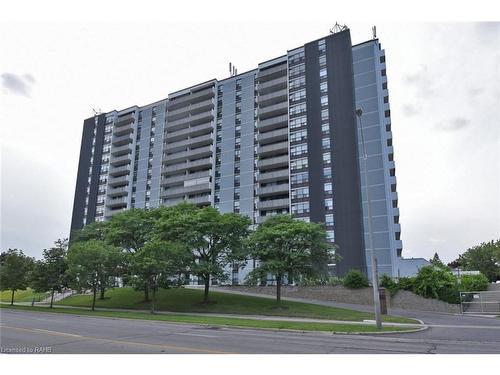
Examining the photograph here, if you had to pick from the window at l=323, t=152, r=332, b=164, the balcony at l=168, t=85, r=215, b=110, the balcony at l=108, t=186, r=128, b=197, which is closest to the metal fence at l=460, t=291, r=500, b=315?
the window at l=323, t=152, r=332, b=164

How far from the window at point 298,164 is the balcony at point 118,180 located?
144 feet

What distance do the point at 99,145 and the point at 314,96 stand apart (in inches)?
2376

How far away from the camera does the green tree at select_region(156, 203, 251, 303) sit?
39.2 meters

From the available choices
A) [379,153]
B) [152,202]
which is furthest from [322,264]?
[152,202]

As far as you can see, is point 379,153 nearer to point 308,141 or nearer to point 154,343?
point 308,141

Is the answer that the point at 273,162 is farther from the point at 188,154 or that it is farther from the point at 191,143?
the point at 191,143

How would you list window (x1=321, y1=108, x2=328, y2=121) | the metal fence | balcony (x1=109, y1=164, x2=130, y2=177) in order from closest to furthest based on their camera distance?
the metal fence → window (x1=321, y1=108, x2=328, y2=121) → balcony (x1=109, y1=164, x2=130, y2=177)

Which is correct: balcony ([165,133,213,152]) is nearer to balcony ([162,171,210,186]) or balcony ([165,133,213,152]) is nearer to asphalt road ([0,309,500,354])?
balcony ([162,171,210,186])

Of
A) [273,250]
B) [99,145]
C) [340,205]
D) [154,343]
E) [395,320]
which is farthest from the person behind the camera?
[99,145]

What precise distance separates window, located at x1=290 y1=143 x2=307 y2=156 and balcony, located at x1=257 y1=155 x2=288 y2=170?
162 centimetres

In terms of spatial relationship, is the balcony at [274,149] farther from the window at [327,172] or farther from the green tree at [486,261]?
the green tree at [486,261]

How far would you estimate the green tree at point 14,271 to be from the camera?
47844 mm

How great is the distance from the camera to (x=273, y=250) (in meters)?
36.9

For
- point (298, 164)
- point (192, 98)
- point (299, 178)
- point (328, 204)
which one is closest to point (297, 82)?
point (298, 164)
